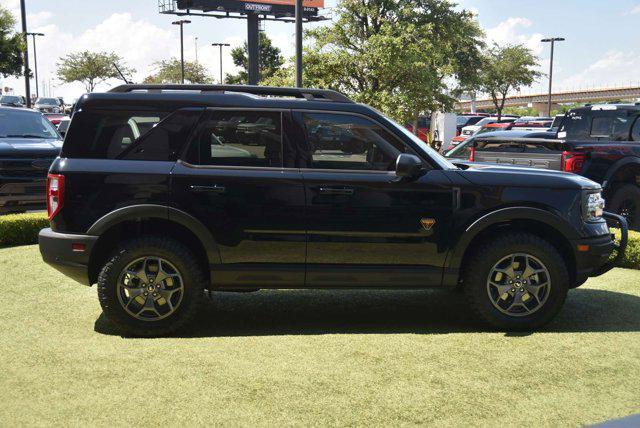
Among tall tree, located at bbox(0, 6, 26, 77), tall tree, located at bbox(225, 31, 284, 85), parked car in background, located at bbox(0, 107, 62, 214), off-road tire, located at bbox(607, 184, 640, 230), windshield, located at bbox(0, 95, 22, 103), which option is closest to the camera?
off-road tire, located at bbox(607, 184, 640, 230)

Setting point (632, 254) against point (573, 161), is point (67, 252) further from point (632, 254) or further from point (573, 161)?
point (573, 161)

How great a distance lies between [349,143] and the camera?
518cm

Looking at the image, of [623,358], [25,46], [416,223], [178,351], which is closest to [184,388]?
[178,351]

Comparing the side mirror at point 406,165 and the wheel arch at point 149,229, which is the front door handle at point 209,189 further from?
the side mirror at point 406,165

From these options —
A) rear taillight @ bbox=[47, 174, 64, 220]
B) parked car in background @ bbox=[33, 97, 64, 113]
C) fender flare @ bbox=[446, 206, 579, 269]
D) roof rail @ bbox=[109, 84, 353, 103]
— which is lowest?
fender flare @ bbox=[446, 206, 579, 269]

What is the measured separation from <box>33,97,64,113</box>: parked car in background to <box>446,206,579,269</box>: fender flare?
155ft

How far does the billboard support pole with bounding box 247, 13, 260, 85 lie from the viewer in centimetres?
4472

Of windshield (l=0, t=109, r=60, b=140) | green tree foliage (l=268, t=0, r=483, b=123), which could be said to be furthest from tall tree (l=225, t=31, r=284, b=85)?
windshield (l=0, t=109, r=60, b=140)

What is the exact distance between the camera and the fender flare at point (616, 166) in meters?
9.02

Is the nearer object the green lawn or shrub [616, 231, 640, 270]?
the green lawn

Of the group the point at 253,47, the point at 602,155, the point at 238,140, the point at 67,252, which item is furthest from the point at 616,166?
the point at 253,47

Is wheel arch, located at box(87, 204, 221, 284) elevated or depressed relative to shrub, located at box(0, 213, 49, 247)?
elevated

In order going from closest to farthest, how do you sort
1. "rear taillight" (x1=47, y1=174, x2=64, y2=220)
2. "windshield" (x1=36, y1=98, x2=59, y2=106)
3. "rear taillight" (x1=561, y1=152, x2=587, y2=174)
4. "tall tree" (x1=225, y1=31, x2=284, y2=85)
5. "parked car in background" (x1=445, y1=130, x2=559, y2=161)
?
1. "rear taillight" (x1=47, y1=174, x2=64, y2=220)
2. "rear taillight" (x1=561, y1=152, x2=587, y2=174)
3. "parked car in background" (x1=445, y1=130, x2=559, y2=161)
4. "windshield" (x1=36, y1=98, x2=59, y2=106)
5. "tall tree" (x1=225, y1=31, x2=284, y2=85)

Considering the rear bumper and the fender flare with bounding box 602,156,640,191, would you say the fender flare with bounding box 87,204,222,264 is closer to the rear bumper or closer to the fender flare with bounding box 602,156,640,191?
the rear bumper
